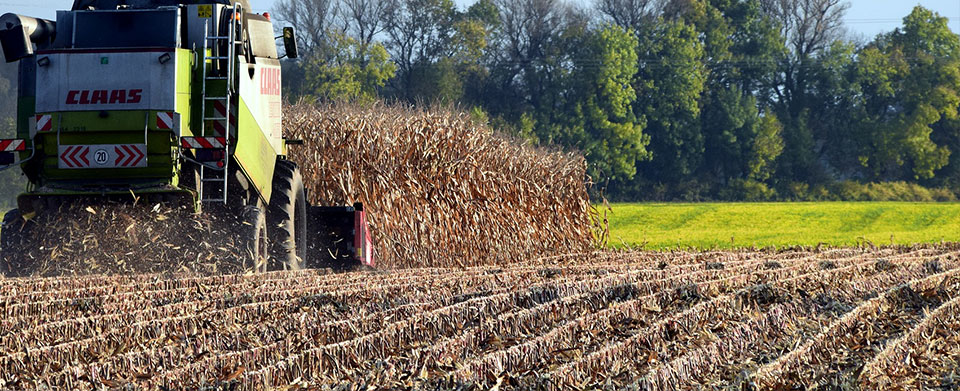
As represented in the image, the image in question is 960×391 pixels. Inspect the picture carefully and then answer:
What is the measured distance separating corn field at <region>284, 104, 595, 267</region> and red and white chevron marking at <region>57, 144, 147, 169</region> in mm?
4091

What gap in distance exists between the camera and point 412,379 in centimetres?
504

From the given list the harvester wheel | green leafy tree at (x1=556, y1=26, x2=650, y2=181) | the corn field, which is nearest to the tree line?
green leafy tree at (x1=556, y1=26, x2=650, y2=181)

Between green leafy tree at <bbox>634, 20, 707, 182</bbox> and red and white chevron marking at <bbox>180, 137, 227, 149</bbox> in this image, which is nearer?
red and white chevron marking at <bbox>180, 137, 227, 149</bbox>

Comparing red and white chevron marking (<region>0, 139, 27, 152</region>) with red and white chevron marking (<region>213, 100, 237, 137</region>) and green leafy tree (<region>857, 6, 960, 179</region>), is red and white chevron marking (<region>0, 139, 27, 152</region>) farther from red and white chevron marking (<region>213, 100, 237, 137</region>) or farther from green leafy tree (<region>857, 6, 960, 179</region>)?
green leafy tree (<region>857, 6, 960, 179</region>)

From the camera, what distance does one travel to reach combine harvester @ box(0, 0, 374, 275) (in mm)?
9516

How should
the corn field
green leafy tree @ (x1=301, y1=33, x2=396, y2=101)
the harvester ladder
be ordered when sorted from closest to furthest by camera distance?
the harvester ladder
the corn field
green leafy tree @ (x1=301, y1=33, x2=396, y2=101)

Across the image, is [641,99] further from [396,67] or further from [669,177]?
[396,67]

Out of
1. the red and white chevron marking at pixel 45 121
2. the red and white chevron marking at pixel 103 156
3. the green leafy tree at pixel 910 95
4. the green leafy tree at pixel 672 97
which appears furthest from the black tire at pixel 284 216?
the green leafy tree at pixel 910 95

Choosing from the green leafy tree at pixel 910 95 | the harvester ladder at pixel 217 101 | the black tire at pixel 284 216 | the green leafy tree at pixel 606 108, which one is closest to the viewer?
the harvester ladder at pixel 217 101

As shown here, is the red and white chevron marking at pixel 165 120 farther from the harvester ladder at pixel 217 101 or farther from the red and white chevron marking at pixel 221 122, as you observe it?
the red and white chevron marking at pixel 221 122

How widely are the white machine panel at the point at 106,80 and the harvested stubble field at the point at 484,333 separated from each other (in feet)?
4.65

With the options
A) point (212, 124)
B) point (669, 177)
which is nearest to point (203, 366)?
point (212, 124)

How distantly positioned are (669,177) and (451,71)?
1126 cm

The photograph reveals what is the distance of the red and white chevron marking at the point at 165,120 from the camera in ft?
31.2
